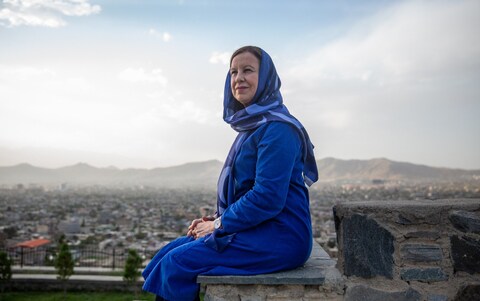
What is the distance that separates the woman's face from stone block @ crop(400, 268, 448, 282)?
1.13 meters

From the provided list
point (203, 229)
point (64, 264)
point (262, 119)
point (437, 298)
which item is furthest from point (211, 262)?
point (64, 264)

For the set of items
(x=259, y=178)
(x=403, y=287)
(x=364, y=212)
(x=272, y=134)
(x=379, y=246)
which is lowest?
(x=403, y=287)

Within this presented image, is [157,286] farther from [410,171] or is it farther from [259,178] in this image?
[410,171]

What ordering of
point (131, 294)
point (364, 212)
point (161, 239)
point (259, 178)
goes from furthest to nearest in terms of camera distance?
point (161, 239)
point (131, 294)
point (364, 212)
point (259, 178)

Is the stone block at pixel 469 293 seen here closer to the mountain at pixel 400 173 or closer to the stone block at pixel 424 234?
the stone block at pixel 424 234

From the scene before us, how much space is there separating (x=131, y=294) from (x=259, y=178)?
1242 centimetres

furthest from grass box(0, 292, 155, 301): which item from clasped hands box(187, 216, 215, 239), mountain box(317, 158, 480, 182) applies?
mountain box(317, 158, 480, 182)

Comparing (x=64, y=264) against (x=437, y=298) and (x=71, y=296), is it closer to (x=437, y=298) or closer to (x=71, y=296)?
(x=71, y=296)

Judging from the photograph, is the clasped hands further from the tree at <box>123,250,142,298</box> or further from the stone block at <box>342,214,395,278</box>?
the tree at <box>123,250,142,298</box>

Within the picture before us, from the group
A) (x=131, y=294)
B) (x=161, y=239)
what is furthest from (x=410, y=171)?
(x=131, y=294)

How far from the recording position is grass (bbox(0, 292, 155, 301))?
40.5ft

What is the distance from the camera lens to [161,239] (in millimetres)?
23422

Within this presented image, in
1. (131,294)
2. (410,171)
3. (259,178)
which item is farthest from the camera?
(410,171)

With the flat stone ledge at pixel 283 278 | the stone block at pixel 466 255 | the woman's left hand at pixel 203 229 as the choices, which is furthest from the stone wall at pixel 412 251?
the woman's left hand at pixel 203 229
